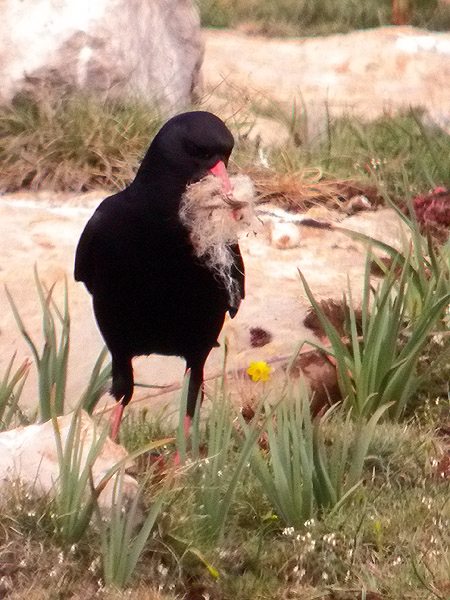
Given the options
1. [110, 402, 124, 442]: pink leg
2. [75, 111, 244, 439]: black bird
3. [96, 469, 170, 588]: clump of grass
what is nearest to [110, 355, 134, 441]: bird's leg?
[110, 402, 124, 442]: pink leg

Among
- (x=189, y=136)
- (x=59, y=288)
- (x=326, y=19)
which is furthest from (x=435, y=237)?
(x=326, y=19)

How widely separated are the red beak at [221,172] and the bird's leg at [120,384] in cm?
77

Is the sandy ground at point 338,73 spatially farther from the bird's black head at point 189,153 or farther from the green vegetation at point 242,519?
the green vegetation at point 242,519

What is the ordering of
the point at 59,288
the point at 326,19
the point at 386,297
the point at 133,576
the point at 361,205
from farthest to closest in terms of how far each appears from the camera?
the point at 326,19 → the point at 361,205 → the point at 59,288 → the point at 386,297 → the point at 133,576

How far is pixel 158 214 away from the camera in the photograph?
3.71 metres

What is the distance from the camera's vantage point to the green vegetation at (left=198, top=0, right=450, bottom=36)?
11.9m

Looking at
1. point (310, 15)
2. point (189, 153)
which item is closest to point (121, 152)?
point (189, 153)

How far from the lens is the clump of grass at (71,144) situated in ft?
22.3

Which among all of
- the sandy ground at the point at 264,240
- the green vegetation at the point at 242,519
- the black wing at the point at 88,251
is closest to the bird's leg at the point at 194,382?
the green vegetation at the point at 242,519

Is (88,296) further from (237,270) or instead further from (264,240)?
(237,270)

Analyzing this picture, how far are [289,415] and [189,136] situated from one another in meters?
0.92

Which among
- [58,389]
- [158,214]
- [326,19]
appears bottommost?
[326,19]

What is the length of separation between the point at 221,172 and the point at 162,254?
11.9 inches

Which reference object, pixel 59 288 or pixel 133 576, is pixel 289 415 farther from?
pixel 59 288
